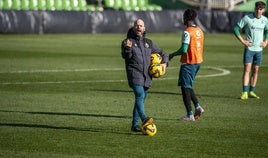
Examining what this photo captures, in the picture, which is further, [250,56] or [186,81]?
[250,56]

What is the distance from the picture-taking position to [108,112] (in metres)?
16.7

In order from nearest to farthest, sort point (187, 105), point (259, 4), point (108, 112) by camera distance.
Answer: point (187, 105), point (108, 112), point (259, 4)

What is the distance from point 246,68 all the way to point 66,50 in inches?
612

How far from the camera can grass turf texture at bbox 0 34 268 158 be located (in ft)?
41.2

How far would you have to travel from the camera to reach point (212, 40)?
42.6 metres

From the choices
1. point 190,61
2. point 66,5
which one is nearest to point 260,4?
point 190,61

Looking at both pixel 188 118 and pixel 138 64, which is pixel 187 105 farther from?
pixel 138 64

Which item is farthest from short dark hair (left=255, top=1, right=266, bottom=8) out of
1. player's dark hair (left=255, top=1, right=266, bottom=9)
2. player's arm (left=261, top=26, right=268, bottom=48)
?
player's arm (left=261, top=26, right=268, bottom=48)

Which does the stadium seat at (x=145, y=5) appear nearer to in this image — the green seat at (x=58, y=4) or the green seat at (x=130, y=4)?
the green seat at (x=130, y=4)

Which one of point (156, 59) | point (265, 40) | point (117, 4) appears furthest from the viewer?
point (117, 4)

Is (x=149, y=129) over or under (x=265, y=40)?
over

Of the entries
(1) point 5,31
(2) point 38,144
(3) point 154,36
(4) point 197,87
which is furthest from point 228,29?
(2) point 38,144

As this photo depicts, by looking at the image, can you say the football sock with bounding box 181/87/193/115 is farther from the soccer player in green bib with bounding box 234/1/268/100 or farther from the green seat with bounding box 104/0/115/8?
the green seat with bounding box 104/0/115/8

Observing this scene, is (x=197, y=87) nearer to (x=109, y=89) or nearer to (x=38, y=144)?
(x=109, y=89)
